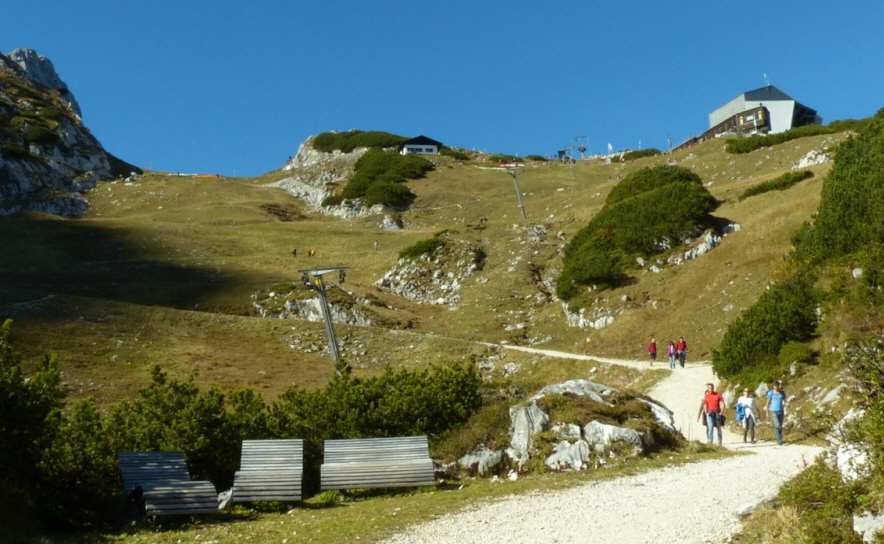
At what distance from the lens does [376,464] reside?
17031 mm

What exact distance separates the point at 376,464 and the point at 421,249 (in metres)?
56.8

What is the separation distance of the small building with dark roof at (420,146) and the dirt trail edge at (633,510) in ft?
493

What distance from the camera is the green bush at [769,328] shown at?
1124 inches

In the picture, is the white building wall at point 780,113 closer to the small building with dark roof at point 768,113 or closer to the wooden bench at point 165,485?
the small building with dark roof at point 768,113

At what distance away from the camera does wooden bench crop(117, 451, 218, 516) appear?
45.4ft

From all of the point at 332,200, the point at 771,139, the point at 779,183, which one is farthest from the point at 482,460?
the point at 332,200

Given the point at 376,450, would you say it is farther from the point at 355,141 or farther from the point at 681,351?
the point at 355,141

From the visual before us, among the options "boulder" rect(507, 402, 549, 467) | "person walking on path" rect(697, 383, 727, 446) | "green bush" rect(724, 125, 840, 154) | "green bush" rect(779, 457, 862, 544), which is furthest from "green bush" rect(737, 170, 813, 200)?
"green bush" rect(779, 457, 862, 544)

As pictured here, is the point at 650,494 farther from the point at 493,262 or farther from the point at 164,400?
the point at 493,262

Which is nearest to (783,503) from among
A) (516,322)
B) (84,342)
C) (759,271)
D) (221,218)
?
(759,271)

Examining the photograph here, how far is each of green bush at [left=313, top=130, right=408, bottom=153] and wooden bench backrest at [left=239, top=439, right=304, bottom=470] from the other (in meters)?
154

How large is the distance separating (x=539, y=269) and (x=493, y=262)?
17.6 ft

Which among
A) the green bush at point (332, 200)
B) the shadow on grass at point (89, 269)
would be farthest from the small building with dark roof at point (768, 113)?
the shadow on grass at point (89, 269)

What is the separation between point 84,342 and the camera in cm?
4416
